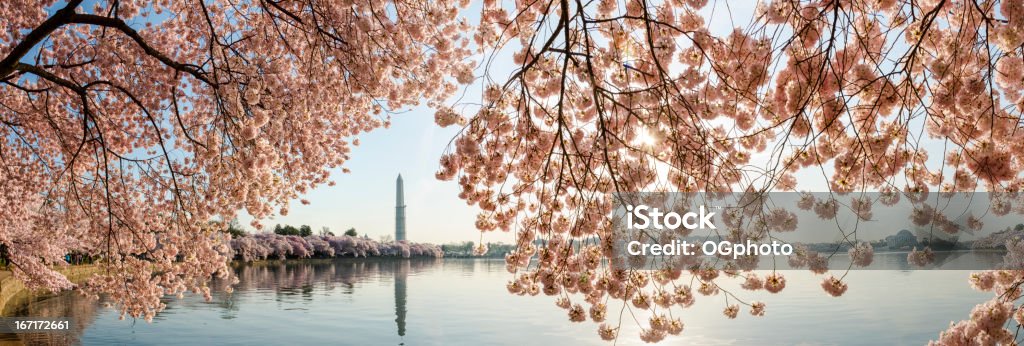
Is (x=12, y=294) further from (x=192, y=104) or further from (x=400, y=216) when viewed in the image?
(x=400, y=216)

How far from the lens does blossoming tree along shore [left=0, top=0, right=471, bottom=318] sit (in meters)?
6.91

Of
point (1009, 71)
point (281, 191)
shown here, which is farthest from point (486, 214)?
point (281, 191)

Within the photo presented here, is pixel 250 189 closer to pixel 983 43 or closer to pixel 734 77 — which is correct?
pixel 734 77

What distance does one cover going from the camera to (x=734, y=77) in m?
4.48

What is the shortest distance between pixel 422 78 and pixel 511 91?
10.6 feet

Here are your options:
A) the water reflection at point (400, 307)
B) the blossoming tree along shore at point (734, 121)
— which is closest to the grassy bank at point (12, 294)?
the water reflection at point (400, 307)

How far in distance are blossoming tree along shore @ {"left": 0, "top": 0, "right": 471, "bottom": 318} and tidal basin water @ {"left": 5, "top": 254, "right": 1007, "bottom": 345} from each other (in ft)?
20.3

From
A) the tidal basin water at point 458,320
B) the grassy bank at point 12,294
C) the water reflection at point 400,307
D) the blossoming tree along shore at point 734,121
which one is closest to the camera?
the blossoming tree along shore at point 734,121

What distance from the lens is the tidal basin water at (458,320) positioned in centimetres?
1912

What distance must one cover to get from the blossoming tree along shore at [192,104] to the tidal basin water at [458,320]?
6.20m

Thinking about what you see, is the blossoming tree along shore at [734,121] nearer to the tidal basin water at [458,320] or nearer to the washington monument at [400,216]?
the tidal basin water at [458,320]

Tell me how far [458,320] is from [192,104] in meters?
14.5

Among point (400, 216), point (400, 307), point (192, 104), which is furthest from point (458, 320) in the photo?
point (400, 216)

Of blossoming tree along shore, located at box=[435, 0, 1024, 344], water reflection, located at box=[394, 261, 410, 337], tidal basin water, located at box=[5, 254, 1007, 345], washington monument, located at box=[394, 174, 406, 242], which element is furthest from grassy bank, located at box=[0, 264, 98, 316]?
washington monument, located at box=[394, 174, 406, 242]
